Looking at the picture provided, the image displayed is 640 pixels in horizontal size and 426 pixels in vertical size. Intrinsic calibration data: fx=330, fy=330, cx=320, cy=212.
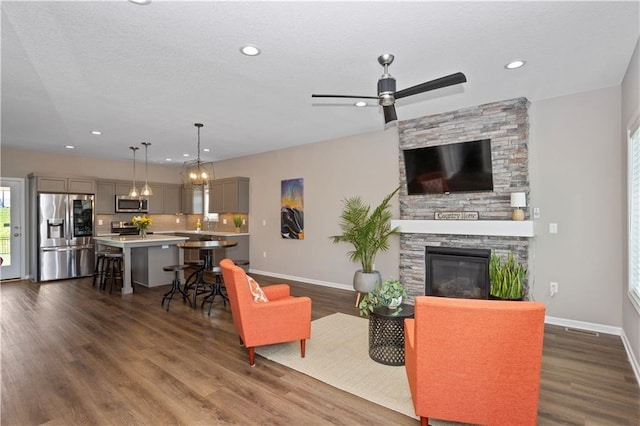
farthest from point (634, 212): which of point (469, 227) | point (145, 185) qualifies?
point (145, 185)

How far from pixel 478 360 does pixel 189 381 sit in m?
2.29

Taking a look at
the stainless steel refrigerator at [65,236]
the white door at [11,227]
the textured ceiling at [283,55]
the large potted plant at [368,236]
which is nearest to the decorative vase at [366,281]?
the large potted plant at [368,236]

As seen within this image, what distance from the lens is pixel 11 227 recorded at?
7121 mm

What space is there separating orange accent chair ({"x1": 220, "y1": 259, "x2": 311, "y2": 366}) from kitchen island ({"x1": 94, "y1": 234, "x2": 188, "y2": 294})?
373 cm

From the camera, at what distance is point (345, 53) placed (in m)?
2.98

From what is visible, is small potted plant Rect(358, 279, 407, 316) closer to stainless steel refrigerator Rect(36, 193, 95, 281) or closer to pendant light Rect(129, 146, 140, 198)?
pendant light Rect(129, 146, 140, 198)

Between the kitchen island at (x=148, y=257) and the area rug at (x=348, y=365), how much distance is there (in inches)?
153

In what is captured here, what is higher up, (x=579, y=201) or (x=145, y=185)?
(x=145, y=185)

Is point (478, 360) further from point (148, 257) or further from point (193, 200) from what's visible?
point (193, 200)

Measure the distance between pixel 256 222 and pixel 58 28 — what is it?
5.68 m

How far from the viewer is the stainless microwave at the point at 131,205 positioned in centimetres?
843

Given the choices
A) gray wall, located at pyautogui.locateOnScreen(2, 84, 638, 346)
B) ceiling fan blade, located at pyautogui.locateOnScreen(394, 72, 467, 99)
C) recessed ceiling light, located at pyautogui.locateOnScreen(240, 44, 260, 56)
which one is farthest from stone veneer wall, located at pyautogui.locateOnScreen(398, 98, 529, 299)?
recessed ceiling light, located at pyautogui.locateOnScreen(240, 44, 260, 56)

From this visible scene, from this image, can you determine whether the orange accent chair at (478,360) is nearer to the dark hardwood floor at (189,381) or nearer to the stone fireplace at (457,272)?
the dark hardwood floor at (189,381)

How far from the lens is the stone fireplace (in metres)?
4.60
